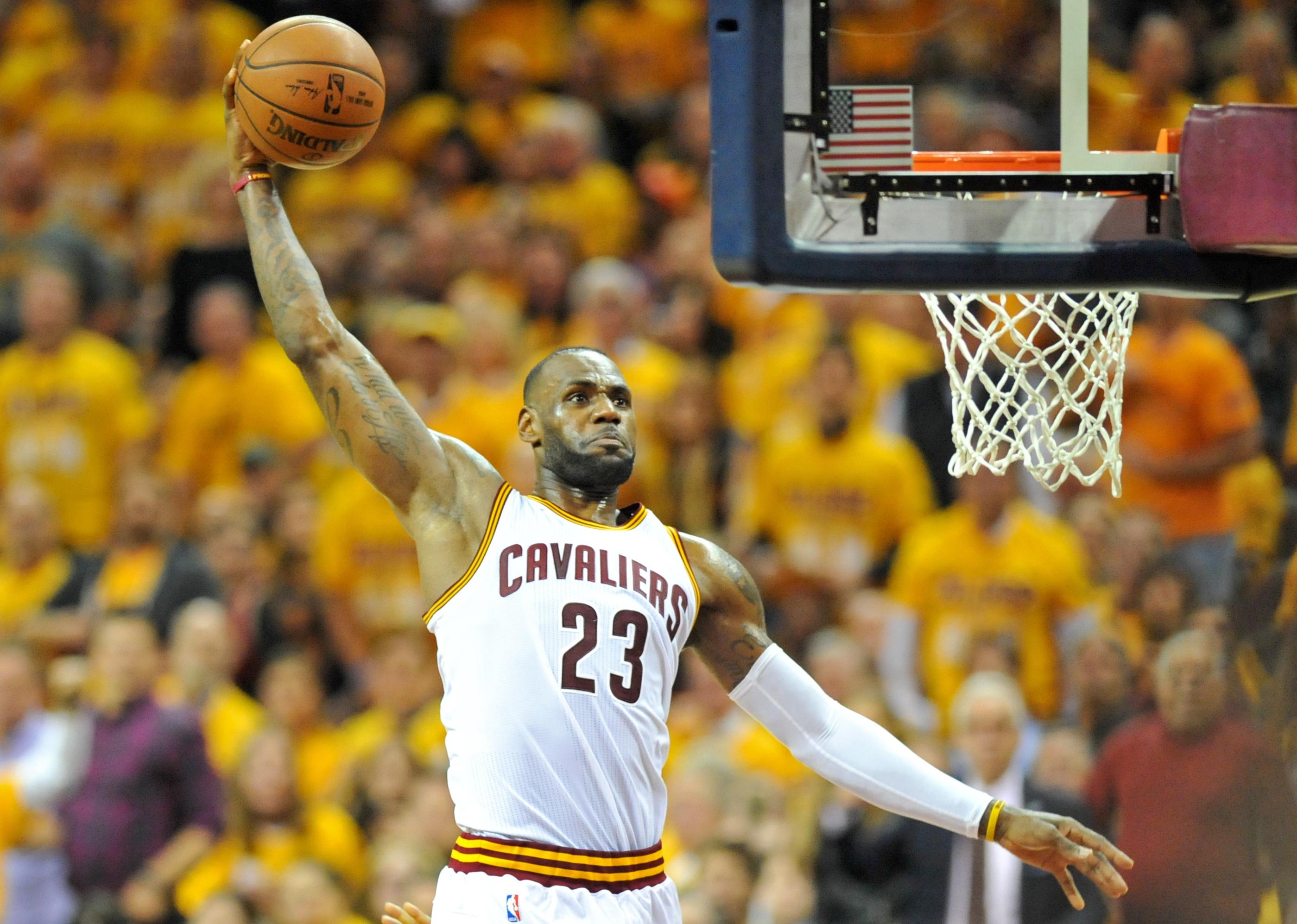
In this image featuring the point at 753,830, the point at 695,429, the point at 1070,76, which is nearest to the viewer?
the point at 1070,76

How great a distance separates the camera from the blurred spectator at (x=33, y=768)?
837 cm

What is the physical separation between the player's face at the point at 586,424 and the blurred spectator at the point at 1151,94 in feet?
5.04

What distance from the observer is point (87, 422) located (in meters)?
10.2

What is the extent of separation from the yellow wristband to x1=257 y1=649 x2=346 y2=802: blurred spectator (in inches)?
159

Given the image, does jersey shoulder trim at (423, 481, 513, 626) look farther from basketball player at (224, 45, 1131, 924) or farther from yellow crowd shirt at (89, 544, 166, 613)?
yellow crowd shirt at (89, 544, 166, 613)

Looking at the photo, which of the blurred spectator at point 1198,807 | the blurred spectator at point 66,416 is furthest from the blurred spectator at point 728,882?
the blurred spectator at point 66,416

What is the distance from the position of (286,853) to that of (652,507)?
2.40m

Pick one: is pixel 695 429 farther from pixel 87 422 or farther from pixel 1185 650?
pixel 87 422

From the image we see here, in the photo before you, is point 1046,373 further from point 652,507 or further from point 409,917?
point 652,507

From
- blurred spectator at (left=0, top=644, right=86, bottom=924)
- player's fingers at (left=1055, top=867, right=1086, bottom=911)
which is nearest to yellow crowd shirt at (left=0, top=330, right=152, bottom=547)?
blurred spectator at (left=0, top=644, right=86, bottom=924)

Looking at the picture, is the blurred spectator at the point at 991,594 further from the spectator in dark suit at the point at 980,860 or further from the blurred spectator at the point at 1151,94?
the blurred spectator at the point at 1151,94

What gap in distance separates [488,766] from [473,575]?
0.51 m

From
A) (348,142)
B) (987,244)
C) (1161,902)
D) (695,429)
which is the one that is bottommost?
(1161,902)

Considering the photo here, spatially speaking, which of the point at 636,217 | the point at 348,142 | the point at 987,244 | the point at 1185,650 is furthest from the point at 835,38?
the point at 636,217
